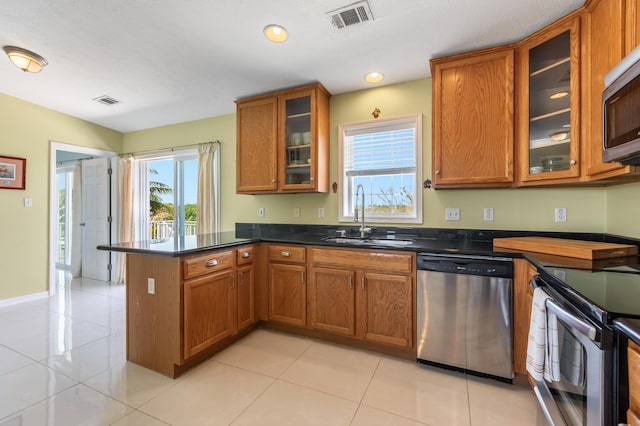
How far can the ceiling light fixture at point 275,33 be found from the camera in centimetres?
205

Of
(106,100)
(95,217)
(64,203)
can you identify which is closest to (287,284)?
(106,100)

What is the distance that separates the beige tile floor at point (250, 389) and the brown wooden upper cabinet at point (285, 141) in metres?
1.59

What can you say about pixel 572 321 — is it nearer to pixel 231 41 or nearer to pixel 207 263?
pixel 207 263

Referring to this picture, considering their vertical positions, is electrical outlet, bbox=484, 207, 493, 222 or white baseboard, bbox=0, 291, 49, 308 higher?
electrical outlet, bbox=484, 207, 493, 222

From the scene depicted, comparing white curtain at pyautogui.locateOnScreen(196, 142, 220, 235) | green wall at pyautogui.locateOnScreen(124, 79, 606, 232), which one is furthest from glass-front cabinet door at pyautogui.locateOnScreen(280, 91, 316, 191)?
white curtain at pyautogui.locateOnScreen(196, 142, 220, 235)

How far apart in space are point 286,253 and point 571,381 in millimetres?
2036

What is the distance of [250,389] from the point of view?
184cm

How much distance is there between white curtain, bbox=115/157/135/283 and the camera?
4430mm

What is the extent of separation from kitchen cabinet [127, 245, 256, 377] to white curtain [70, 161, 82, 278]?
12.9ft

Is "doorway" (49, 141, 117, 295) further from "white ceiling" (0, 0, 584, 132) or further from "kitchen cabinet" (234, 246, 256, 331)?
"kitchen cabinet" (234, 246, 256, 331)

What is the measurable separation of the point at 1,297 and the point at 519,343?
5.45 metres

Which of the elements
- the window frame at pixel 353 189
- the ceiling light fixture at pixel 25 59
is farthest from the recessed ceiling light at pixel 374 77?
the ceiling light fixture at pixel 25 59

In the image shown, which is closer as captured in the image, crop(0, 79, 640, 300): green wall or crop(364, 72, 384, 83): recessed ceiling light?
crop(0, 79, 640, 300): green wall

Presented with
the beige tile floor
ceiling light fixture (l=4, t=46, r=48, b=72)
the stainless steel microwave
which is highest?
ceiling light fixture (l=4, t=46, r=48, b=72)
